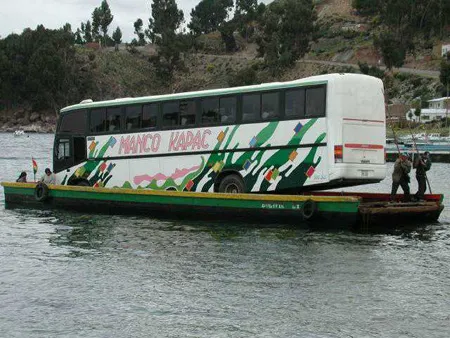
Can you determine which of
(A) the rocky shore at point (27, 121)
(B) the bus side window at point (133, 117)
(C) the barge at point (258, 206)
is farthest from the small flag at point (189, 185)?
(A) the rocky shore at point (27, 121)

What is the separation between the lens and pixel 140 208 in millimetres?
27500

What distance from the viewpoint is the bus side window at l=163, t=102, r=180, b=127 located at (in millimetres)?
27391

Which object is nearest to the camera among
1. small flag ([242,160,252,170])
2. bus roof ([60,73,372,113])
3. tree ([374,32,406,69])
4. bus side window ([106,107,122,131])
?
bus roof ([60,73,372,113])

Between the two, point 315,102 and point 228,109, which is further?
point 228,109

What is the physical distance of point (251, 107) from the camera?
25.4 m

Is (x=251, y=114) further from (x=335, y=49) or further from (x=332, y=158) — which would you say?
(x=335, y=49)

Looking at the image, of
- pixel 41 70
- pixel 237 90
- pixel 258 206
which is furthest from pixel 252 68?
pixel 258 206

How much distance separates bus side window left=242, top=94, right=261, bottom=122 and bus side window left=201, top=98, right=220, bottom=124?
1.07 metres

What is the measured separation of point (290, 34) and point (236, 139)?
14006cm

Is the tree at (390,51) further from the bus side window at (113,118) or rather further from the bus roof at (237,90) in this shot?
the bus side window at (113,118)

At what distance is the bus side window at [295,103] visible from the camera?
952 inches

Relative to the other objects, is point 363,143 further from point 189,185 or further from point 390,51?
point 390,51

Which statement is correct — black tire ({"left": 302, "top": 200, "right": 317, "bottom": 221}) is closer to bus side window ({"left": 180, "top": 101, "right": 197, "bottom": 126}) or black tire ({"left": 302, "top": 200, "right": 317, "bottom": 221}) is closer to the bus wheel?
the bus wheel

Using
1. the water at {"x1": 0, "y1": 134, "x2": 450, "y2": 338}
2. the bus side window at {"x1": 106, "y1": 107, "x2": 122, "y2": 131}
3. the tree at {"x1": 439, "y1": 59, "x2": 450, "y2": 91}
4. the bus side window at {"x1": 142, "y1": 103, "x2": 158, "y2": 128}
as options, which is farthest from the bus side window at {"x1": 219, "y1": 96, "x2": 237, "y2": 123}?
the tree at {"x1": 439, "y1": 59, "x2": 450, "y2": 91}
